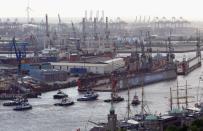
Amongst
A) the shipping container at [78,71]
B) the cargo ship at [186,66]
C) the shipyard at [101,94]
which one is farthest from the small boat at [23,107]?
the cargo ship at [186,66]

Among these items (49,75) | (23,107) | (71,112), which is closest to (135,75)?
(49,75)

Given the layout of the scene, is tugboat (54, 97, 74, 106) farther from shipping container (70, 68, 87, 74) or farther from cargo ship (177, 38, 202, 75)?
cargo ship (177, 38, 202, 75)

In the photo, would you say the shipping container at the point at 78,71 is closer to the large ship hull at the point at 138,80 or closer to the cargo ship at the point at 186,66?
the large ship hull at the point at 138,80

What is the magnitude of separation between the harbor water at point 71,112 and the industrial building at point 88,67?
2634mm

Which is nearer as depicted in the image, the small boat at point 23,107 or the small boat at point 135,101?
the small boat at point 23,107

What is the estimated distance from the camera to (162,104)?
11.0 m

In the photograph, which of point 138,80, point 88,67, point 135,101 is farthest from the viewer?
point 88,67

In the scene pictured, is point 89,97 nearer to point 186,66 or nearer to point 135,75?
point 135,75

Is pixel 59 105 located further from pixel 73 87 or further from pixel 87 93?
pixel 73 87

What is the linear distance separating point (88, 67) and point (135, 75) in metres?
1.76

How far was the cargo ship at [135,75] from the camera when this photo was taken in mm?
13695

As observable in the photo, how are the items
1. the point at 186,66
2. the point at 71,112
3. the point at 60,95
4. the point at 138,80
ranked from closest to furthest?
the point at 71,112 < the point at 60,95 < the point at 138,80 < the point at 186,66

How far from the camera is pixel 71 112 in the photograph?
10.5 meters

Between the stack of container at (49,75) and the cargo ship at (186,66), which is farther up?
the stack of container at (49,75)
